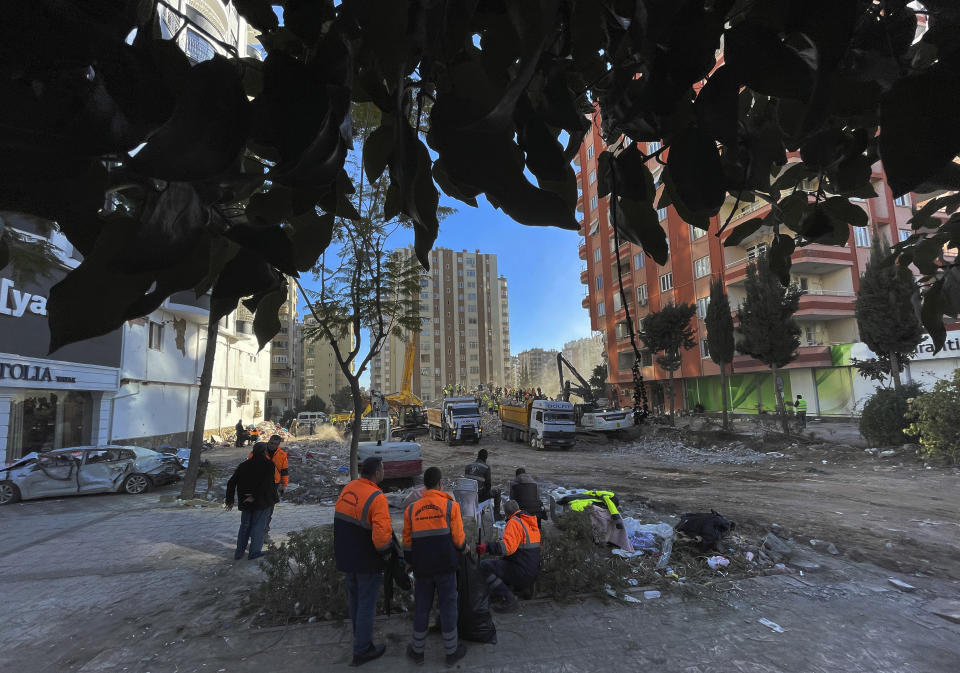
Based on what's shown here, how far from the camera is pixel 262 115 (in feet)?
1.66

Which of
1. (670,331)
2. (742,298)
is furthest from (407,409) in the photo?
(742,298)

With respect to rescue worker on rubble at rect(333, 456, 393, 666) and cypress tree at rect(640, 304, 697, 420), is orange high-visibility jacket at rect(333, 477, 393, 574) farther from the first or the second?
cypress tree at rect(640, 304, 697, 420)

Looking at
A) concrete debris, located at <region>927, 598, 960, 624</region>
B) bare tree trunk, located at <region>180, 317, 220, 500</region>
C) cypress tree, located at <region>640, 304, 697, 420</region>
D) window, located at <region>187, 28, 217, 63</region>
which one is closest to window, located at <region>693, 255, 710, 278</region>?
cypress tree, located at <region>640, 304, 697, 420</region>

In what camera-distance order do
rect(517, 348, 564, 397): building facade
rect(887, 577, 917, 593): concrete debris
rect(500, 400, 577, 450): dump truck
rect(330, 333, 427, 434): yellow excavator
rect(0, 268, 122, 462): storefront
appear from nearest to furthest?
rect(887, 577, 917, 593): concrete debris, rect(0, 268, 122, 462): storefront, rect(500, 400, 577, 450): dump truck, rect(330, 333, 427, 434): yellow excavator, rect(517, 348, 564, 397): building facade

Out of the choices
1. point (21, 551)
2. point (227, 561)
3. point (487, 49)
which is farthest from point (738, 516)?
point (21, 551)

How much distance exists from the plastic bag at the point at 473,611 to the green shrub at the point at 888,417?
1604 centimetres

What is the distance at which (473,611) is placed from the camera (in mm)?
4164

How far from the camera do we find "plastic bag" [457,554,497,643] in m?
4.16

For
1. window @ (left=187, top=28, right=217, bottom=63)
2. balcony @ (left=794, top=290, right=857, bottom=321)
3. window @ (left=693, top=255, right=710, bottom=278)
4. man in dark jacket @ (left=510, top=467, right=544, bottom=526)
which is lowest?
man in dark jacket @ (left=510, top=467, right=544, bottom=526)

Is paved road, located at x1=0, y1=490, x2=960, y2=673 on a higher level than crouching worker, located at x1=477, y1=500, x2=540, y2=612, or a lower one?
lower

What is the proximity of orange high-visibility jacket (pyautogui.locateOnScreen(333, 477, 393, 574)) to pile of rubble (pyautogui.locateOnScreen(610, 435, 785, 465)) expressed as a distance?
14485mm

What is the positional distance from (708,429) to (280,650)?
2056 centimetres

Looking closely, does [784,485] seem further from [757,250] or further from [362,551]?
[757,250]

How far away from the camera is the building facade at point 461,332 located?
81.9 meters
